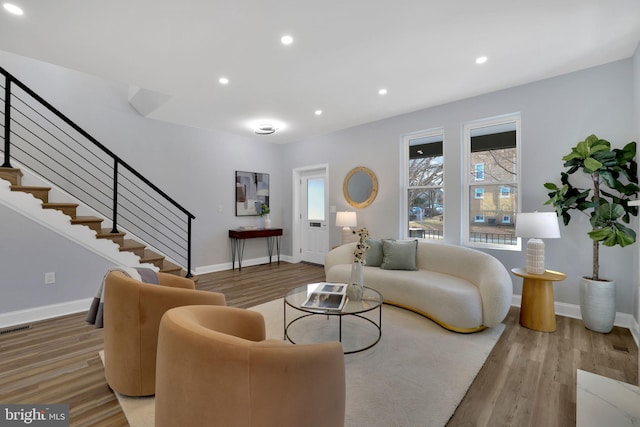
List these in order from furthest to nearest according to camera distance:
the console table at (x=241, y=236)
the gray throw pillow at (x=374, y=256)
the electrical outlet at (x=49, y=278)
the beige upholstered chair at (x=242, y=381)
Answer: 1. the console table at (x=241, y=236)
2. the gray throw pillow at (x=374, y=256)
3. the electrical outlet at (x=49, y=278)
4. the beige upholstered chair at (x=242, y=381)

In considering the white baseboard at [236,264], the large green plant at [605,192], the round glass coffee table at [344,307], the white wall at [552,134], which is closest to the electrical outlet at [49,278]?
the white baseboard at [236,264]

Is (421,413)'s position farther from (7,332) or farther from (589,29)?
(7,332)

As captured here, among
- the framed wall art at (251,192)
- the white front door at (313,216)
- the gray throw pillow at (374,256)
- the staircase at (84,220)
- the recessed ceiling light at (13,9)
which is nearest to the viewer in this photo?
the recessed ceiling light at (13,9)

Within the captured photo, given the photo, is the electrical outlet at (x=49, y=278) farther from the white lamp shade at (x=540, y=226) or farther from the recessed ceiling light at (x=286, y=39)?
the white lamp shade at (x=540, y=226)

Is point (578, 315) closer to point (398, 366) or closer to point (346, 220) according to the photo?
point (398, 366)

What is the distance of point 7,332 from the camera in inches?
111

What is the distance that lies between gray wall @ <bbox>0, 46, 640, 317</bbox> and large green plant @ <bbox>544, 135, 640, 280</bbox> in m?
0.31

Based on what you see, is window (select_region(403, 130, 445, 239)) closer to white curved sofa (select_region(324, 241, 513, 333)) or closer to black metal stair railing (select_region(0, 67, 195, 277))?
white curved sofa (select_region(324, 241, 513, 333))

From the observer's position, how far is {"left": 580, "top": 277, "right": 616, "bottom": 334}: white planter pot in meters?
2.69

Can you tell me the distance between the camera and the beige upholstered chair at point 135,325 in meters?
1.73

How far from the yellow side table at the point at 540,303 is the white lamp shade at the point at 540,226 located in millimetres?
424

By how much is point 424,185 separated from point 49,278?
505 centimetres

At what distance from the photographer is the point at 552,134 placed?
3.27 metres

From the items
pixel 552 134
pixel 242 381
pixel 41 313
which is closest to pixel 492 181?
pixel 552 134
